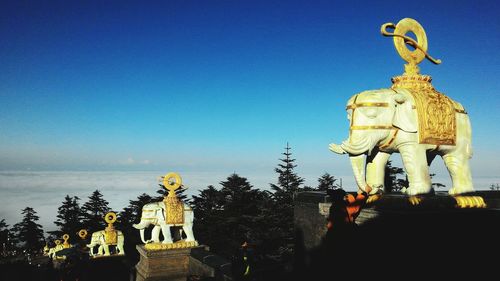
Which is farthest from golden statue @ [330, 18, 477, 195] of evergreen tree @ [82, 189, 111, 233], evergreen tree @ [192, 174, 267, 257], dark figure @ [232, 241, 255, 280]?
evergreen tree @ [82, 189, 111, 233]

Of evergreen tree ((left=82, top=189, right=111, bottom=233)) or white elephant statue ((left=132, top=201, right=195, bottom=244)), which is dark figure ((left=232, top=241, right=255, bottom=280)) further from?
evergreen tree ((left=82, top=189, right=111, bottom=233))

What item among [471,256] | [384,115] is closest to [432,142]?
[384,115]

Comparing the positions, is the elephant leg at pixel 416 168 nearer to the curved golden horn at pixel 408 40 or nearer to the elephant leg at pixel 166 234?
the curved golden horn at pixel 408 40

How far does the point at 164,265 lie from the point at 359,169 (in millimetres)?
6703

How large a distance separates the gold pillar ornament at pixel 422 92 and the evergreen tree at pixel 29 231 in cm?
4784

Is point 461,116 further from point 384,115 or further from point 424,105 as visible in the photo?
point 384,115

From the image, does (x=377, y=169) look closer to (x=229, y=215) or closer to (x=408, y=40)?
(x=408, y=40)

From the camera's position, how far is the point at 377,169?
7578 millimetres

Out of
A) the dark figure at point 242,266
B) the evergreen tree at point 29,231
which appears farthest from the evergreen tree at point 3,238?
the dark figure at point 242,266

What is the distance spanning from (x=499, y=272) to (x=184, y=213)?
8.80 meters

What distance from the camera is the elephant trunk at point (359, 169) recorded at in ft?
22.4

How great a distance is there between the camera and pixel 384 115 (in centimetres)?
676

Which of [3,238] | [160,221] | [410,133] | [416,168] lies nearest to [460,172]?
[416,168]

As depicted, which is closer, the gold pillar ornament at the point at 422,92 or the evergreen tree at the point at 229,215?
the gold pillar ornament at the point at 422,92
